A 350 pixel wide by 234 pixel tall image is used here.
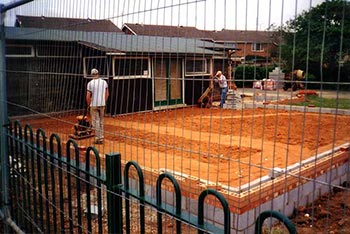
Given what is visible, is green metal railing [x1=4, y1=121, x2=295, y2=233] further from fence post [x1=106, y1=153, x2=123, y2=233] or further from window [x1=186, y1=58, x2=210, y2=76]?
window [x1=186, y1=58, x2=210, y2=76]

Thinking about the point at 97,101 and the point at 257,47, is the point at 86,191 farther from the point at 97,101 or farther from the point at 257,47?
the point at 257,47

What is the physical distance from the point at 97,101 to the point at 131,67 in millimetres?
412

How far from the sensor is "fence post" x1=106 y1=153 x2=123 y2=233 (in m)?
2.04

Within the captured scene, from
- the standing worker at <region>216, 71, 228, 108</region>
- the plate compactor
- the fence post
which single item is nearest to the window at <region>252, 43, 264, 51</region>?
the standing worker at <region>216, 71, 228, 108</region>

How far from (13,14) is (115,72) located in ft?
7.18

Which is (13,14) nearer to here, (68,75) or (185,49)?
(68,75)

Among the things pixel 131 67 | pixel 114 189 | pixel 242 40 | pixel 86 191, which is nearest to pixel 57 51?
pixel 131 67

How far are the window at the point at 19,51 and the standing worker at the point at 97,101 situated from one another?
1.46 metres

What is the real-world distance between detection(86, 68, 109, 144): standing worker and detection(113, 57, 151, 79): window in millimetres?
220

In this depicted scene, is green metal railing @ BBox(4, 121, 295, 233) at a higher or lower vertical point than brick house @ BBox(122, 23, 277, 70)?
lower

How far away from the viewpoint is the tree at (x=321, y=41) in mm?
1106

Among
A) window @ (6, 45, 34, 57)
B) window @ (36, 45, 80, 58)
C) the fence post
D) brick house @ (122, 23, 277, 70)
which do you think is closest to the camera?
brick house @ (122, 23, 277, 70)

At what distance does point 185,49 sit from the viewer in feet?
6.04

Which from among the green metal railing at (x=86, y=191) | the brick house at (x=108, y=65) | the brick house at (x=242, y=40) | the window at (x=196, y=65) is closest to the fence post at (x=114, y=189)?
the green metal railing at (x=86, y=191)
